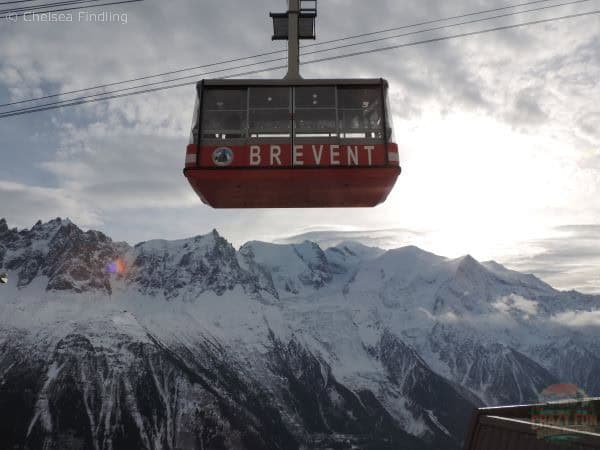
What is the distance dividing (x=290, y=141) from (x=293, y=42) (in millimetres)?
2750

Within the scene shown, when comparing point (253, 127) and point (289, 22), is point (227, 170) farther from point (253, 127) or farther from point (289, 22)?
point (289, 22)

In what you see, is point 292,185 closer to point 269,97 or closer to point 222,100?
point 269,97

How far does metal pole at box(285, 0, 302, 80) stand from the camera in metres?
16.1

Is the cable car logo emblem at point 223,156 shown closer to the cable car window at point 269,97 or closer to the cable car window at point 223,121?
the cable car window at point 223,121

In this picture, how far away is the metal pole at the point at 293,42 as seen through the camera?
16.1 meters

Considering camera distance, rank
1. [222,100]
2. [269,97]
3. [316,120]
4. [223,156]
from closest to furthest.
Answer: [223,156]
[269,97]
[316,120]
[222,100]

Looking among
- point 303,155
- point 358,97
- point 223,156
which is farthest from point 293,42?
point 223,156

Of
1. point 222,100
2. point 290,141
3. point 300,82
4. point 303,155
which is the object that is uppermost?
point 300,82

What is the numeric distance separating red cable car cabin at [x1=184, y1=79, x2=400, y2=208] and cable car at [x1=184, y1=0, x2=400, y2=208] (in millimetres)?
27

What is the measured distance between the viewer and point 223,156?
1605 cm

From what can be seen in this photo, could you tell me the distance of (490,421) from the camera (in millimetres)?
23984

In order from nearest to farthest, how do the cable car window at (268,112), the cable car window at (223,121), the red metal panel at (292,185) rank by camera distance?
the red metal panel at (292,185)
the cable car window at (268,112)
the cable car window at (223,121)

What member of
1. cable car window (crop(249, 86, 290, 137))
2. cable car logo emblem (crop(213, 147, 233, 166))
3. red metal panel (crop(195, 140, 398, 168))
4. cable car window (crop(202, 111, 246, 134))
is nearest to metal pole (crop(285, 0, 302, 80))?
cable car window (crop(249, 86, 290, 137))

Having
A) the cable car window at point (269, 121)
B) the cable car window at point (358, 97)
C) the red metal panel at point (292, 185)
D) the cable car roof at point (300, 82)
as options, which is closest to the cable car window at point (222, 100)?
the cable car roof at point (300, 82)
